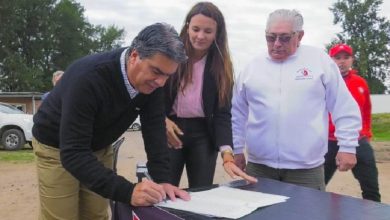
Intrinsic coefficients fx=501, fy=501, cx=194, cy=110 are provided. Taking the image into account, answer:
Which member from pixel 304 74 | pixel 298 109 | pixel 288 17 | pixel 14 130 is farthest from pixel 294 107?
pixel 14 130

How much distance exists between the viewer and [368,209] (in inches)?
69.4

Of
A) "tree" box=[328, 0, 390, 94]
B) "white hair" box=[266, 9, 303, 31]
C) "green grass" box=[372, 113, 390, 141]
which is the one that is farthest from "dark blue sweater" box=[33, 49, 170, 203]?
"tree" box=[328, 0, 390, 94]

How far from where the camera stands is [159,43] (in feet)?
6.04

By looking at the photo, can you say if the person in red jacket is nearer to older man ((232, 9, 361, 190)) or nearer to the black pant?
the black pant

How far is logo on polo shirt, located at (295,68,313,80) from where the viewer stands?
275 cm

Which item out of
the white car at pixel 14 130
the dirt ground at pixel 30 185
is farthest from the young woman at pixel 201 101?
the white car at pixel 14 130

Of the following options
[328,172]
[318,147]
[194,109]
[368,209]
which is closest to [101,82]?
[194,109]

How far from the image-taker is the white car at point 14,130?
43.2 ft

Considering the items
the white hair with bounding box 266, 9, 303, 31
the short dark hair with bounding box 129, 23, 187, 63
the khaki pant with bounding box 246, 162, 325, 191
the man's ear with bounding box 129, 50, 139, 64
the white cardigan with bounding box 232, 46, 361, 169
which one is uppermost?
the white hair with bounding box 266, 9, 303, 31

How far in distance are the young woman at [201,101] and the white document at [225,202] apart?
726mm

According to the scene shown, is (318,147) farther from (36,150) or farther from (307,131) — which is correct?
(36,150)

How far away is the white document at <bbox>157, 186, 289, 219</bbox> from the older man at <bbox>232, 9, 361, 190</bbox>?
0.73 meters

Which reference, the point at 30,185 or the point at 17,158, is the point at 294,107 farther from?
the point at 17,158

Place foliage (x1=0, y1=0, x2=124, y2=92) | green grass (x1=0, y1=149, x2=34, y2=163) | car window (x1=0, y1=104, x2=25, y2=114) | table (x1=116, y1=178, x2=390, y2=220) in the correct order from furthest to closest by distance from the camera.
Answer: foliage (x1=0, y1=0, x2=124, y2=92) → car window (x1=0, y1=104, x2=25, y2=114) → green grass (x1=0, y1=149, x2=34, y2=163) → table (x1=116, y1=178, x2=390, y2=220)
